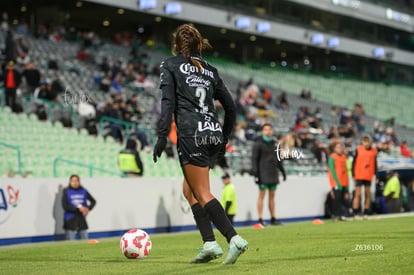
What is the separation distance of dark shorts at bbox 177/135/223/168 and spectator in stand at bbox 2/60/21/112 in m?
16.5

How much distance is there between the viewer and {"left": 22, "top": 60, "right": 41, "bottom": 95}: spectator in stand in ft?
84.7

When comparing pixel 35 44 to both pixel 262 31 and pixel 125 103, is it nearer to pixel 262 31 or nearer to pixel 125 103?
pixel 125 103

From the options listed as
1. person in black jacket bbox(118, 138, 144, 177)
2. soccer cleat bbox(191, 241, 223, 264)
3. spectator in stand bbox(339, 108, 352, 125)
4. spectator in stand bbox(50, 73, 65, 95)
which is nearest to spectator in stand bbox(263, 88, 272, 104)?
spectator in stand bbox(339, 108, 352, 125)

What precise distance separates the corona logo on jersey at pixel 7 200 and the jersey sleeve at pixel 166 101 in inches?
338

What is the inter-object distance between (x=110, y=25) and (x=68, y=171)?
27.5 metres

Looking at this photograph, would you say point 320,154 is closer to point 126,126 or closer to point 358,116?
point 126,126

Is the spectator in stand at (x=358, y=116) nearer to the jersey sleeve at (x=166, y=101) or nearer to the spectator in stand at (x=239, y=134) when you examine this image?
the spectator in stand at (x=239, y=134)

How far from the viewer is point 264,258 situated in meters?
9.52

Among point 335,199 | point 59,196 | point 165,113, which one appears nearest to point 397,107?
point 335,199

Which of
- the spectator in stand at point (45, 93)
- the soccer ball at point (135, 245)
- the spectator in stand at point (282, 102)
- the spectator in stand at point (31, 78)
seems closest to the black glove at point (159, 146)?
the soccer ball at point (135, 245)

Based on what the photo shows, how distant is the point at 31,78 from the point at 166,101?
58.5 feet

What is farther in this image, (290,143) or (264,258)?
(290,143)

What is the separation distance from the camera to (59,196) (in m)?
17.8

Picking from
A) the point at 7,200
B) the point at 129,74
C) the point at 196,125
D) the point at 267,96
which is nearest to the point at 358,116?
the point at 267,96
